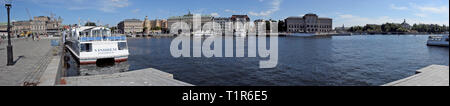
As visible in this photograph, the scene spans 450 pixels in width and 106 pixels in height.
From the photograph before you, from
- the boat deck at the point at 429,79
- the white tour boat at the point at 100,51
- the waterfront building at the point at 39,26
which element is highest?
the waterfront building at the point at 39,26

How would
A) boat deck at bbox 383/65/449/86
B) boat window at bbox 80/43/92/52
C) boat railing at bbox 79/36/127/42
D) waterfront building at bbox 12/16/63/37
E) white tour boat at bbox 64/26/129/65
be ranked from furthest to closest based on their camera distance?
waterfront building at bbox 12/16/63/37
boat window at bbox 80/43/92/52
boat railing at bbox 79/36/127/42
white tour boat at bbox 64/26/129/65
boat deck at bbox 383/65/449/86

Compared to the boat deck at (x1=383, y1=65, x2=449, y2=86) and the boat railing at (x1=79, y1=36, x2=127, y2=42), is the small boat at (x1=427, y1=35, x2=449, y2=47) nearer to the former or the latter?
the boat deck at (x1=383, y1=65, x2=449, y2=86)

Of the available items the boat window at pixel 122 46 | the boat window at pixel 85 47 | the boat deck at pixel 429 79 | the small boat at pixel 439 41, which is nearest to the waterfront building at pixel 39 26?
the boat window at pixel 122 46

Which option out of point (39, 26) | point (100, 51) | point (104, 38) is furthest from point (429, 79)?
point (39, 26)

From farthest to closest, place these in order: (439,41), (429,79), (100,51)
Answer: (439,41)
(100,51)
(429,79)

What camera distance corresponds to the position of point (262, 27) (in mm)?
191250

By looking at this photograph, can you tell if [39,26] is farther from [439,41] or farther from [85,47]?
[439,41]

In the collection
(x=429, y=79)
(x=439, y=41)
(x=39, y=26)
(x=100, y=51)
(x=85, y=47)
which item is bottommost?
(x=429, y=79)

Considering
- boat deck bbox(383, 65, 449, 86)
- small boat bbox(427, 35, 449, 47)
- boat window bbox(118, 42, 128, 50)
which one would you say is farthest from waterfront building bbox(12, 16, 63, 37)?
boat deck bbox(383, 65, 449, 86)

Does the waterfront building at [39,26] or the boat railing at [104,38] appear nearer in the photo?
the boat railing at [104,38]

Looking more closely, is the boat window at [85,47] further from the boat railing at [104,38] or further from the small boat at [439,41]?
the small boat at [439,41]
